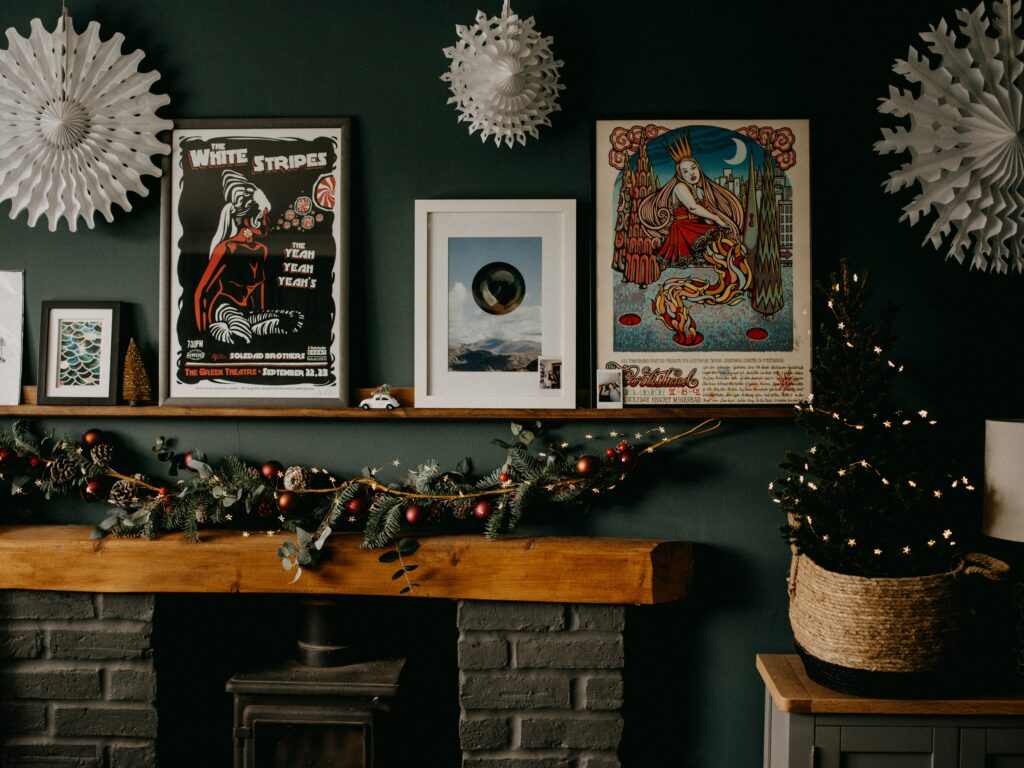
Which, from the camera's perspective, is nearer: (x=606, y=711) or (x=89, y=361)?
(x=606, y=711)

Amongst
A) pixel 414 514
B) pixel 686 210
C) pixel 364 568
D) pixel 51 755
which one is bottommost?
pixel 51 755

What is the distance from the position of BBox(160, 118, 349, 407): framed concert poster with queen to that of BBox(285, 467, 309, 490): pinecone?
0.63ft

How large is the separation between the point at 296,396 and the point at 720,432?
1209mm

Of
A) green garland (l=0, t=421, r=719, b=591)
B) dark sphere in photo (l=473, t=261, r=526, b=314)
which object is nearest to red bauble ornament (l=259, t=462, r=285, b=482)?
green garland (l=0, t=421, r=719, b=591)

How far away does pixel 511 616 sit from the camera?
1.88 meters

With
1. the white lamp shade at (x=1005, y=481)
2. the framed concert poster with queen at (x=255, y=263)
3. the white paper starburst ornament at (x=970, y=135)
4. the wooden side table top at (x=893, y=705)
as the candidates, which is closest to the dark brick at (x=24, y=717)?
the framed concert poster with queen at (x=255, y=263)

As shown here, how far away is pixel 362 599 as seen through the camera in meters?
2.05

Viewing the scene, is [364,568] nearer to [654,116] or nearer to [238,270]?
[238,270]

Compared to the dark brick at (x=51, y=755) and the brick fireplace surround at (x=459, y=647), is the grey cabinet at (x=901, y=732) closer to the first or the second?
the brick fireplace surround at (x=459, y=647)

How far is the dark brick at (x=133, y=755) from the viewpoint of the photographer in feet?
6.35

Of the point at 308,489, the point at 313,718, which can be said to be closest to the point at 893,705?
the point at 313,718

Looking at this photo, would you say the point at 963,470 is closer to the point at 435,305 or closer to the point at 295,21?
Answer: the point at 435,305

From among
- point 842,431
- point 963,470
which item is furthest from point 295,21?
point 963,470

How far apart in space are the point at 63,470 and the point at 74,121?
0.98 metres
